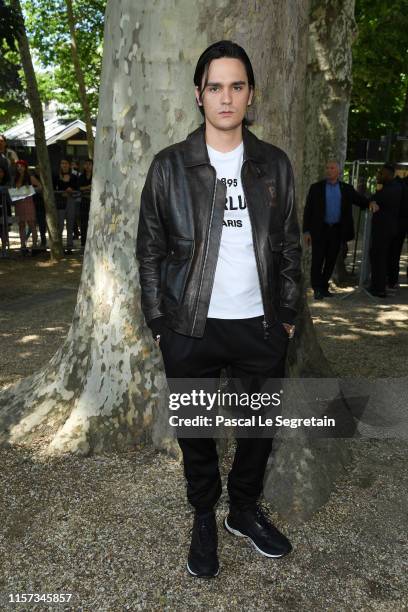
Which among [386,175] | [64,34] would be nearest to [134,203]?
[386,175]

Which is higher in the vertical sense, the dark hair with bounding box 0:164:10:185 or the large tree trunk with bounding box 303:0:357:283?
the large tree trunk with bounding box 303:0:357:283

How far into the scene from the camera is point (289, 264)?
110 inches

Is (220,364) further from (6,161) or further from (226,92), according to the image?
(6,161)

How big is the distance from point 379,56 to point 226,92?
20.4 meters

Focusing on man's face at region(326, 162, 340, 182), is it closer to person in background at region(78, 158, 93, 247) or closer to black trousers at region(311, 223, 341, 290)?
black trousers at region(311, 223, 341, 290)

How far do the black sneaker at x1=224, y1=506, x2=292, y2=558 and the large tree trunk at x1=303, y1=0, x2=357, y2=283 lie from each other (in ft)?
26.5

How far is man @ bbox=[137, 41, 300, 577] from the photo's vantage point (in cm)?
257

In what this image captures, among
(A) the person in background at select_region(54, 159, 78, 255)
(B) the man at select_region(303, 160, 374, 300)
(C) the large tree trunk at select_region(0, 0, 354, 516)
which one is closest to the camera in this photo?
(C) the large tree trunk at select_region(0, 0, 354, 516)

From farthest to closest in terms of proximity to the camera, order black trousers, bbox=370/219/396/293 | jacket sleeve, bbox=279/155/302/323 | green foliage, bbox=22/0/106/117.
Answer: green foliage, bbox=22/0/106/117 < black trousers, bbox=370/219/396/293 < jacket sleeve, bbox=279/155/302/323

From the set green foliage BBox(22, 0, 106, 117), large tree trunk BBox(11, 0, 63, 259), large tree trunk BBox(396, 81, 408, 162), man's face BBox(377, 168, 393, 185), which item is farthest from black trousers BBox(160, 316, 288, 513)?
green foliage BBox(22, 0, 106, 117)

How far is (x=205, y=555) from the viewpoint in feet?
9.34

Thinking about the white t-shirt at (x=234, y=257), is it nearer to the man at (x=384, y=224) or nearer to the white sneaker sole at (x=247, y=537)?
the white sneaker sole at (x=247, y=537)

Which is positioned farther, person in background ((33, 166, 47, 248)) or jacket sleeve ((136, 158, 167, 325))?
person in background ((33, 166, 47, 248))

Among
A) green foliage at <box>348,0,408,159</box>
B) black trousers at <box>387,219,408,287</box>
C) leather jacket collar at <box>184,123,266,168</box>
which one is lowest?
black trousers at <box>387,219,408,287</box>
